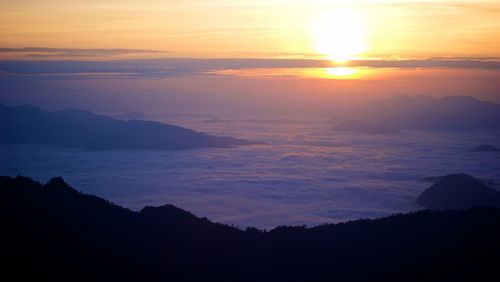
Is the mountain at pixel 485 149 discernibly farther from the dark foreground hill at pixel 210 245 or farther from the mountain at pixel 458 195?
the dark foreground hill at pixel 210 245

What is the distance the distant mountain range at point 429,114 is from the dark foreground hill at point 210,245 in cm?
10084

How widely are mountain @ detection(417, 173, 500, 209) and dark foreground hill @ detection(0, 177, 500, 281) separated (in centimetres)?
2084

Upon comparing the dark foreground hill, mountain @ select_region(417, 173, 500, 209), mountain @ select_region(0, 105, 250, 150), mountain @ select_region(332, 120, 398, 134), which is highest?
mountain @ select_region(332, 120, 398, 134)

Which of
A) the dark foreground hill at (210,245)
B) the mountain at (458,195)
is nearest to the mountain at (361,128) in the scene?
the mountain at (458,195)

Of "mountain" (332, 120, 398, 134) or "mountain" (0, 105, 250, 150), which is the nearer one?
"mountain" (0, 105, 250, 150)

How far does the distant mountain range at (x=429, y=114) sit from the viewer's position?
391 feet

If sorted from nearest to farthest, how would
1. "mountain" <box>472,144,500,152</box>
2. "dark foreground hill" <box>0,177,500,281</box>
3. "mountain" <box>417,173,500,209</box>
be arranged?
1. "dark foreground hill" <box>0,177,500,281</box>
2. "mountain" <box>417,173,500,209</box>
3. "mountain" <box>472,144,500,152</box>

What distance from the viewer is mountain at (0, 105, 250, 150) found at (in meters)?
79.1

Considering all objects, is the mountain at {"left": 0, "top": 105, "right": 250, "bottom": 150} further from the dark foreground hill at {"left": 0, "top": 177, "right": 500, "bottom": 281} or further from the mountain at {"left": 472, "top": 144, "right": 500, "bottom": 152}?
the dark foreground hill at {"left": 0, "top": 177, "right": 500, "bottom": 281}

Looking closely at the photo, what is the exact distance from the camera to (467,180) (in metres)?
41.4

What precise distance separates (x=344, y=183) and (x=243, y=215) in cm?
1524

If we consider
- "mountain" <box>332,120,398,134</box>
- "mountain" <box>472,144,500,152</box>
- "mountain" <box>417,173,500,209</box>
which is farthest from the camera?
"mountain" <box>332,120,398,134</box>

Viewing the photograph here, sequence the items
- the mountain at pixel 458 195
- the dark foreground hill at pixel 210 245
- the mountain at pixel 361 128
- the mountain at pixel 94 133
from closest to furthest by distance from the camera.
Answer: the dark foreground hill at pixel 210 245 < the mountain at pixel 458 195 < the mountain at pixel 94 133 < the mountain at pixel 361 128

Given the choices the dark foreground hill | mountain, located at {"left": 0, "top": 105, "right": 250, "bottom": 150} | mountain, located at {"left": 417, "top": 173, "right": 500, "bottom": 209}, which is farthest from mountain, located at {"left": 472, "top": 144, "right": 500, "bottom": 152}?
the dark foreground hill
